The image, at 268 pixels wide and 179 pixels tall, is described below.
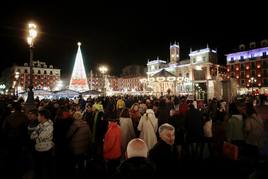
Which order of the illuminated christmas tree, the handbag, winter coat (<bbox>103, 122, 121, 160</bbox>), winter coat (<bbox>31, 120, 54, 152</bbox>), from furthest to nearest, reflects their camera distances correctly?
the illuminated christmas tree
winter coat (<bbox>103, 122, 121, 160</bbox>)
winter coat (<bbox>31, 120, 54, 152</bbox>)
the handbag

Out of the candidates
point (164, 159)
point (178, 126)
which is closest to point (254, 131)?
point (178, 126)

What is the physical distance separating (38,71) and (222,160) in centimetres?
9964

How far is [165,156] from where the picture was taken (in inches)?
140

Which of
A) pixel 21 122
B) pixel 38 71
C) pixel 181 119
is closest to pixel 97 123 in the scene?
pixel 21 122

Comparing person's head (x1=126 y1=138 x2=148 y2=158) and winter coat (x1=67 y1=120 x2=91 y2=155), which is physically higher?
person's head (x1=126 y1=138 x2=148 y2=158)

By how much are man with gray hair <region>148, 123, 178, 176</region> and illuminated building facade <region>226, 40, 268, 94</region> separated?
58.7 m

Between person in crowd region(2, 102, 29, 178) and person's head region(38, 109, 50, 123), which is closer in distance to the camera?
person's head region(38, 109, 50, 123)

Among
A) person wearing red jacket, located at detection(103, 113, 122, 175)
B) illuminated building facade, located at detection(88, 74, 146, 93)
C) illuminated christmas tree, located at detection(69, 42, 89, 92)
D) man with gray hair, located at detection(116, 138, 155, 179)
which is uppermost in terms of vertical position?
illuminated building facade, located at detection(88, 74, 146, 93)

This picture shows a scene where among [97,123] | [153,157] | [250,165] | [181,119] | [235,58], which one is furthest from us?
[235,58]

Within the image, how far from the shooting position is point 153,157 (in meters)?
3.59

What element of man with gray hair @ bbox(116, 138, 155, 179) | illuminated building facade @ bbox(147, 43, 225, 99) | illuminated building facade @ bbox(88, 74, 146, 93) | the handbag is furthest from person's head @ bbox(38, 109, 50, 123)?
illuminated building facade @ bbox(88, 74, 146, 93)

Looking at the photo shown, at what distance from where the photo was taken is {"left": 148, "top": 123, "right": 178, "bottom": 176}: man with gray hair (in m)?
3.48

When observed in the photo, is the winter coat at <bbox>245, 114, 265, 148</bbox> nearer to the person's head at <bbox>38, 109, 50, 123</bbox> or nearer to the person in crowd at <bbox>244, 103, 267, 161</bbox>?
the person in crowd at <bbox>244, 103, 267, 161</bbox>

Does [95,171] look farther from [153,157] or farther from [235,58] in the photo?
[235,58]
